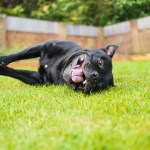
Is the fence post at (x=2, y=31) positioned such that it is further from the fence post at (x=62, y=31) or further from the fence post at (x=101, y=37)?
the fence post at (x=101, y=37)

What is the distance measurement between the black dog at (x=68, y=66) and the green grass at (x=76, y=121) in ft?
0.65

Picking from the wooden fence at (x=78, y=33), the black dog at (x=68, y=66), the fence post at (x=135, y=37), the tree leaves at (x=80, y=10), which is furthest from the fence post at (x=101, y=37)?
the black dog at (x=68, y=66)

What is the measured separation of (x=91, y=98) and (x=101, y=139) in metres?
1.89

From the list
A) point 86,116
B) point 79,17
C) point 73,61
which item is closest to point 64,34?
point 79,17

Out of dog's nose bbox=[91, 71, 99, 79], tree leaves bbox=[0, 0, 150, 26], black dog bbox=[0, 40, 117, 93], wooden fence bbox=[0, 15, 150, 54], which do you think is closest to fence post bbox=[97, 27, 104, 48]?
wooden fence bbox=[0, 15, 150, 54]

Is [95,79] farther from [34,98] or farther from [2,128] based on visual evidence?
[2,128]

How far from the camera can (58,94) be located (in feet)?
15.0

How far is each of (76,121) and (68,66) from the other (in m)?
2.23

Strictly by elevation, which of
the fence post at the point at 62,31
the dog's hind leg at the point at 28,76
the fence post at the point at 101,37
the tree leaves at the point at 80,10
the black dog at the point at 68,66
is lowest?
the fence post at the point at 101,37

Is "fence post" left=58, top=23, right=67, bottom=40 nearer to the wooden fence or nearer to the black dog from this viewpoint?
the wooden fence

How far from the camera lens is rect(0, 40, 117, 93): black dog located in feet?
14.8

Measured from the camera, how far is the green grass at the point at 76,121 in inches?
85.5

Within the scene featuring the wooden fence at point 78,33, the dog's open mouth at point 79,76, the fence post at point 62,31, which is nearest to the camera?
the dog's open mouth at point 79,76

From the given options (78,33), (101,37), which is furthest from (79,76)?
(101,37)
